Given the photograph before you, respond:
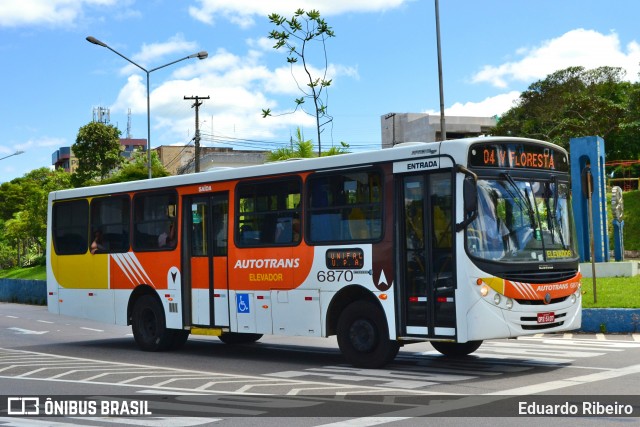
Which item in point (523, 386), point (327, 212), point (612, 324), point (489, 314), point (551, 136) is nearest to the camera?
point (523, 386)

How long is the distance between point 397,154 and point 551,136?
5811cm

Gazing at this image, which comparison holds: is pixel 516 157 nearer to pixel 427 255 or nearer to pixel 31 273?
pixel 427 255

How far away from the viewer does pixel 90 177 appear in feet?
226

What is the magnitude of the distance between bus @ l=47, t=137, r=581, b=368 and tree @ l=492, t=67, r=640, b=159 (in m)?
50.0

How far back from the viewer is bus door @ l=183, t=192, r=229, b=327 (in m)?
15.6

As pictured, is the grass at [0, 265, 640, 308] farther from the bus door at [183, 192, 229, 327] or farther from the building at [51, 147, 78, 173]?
the building at [51, 147, 78, 173]

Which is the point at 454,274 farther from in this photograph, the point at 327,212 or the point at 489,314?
the point at 327,212

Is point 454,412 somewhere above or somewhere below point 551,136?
below

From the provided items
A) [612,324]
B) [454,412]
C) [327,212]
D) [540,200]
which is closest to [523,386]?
[454,412]

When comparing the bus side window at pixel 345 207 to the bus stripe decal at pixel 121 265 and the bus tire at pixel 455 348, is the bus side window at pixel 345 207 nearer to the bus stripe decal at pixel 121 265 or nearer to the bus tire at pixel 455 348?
the bus tire at pixel 455 348

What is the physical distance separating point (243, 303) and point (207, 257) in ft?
4.11

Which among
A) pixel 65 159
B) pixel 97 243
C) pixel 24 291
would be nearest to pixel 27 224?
pixel 24 291

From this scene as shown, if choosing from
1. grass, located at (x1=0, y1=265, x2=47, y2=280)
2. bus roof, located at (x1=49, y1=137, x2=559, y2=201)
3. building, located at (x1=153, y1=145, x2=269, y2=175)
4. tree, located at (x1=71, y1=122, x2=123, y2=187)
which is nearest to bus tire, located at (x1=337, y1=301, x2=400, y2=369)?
bus roof, located at (x1=49, y1=137, x2=559, y2=201)

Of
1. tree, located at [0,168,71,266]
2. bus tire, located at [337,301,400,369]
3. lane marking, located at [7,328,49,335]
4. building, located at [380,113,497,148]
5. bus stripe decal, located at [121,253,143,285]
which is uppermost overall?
building, located at [380,113,497,148]
